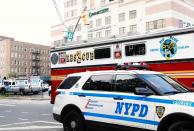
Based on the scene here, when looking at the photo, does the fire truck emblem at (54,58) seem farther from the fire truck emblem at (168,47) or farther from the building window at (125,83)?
the building window at (125,83)

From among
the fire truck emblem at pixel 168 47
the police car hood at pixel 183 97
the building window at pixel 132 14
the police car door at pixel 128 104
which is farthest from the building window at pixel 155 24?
the police car hood at pixel 183 97

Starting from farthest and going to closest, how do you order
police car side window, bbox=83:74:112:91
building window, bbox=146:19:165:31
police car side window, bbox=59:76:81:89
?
building window, bbox=146:19:165:31, police car side window, bbox=59:76:81:89, police car side window, bbox=83:74:112:91

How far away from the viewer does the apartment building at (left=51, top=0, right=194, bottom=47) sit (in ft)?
220

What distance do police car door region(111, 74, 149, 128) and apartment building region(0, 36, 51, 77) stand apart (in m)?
124

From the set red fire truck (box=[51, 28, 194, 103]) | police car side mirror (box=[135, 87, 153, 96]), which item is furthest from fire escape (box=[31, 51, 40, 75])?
police car side mirror (box=[135, 87, 153, 96])

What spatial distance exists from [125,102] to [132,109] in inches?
10.2

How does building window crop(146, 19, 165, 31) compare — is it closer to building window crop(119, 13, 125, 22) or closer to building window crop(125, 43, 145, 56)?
building window crop(119, 13, 125, 22)

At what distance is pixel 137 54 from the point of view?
14.2 metres

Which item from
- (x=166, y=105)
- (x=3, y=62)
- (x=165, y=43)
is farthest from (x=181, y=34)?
(x=3, y=62)

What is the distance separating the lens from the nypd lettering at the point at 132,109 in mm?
8359

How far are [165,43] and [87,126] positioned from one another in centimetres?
486

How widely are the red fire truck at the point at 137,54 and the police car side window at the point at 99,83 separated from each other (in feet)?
12.5

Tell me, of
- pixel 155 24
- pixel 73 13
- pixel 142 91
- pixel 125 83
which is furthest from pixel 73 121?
pixel 73 13

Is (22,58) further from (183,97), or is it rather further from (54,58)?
(183,97)
